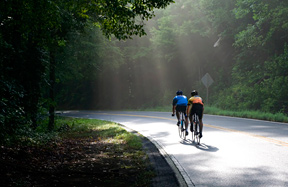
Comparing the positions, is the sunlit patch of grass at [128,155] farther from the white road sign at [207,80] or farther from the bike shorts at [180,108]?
the white road sign at [207,80]

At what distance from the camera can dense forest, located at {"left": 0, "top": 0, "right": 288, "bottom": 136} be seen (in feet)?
32.4

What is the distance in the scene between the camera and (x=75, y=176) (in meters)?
7.62

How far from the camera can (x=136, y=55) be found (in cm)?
4131

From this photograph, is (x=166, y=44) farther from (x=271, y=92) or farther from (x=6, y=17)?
(x=6, y=17)

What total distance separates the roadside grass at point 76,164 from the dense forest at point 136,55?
113 cm

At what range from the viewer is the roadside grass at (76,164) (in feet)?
23.1

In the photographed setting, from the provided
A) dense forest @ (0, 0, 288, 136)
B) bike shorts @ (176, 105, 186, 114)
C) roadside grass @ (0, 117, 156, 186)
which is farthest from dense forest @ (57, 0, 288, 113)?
roadside grass @ (0, 117, 156, 186)

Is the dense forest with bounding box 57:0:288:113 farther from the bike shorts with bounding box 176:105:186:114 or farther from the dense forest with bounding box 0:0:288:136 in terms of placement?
the bike shorts with bounding box 176:105:186:114

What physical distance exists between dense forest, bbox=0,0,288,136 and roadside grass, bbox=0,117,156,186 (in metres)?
1.13

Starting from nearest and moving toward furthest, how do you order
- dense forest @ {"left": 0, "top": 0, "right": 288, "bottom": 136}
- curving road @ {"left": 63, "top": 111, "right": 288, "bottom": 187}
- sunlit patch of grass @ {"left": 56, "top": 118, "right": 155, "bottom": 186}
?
curving road @ {"left": 63, "top": 111, "right": 288, "bottom": 187}, sunlit patch of grass @ {"left": 56, "top": 118, "right": 155, "bottom": 186}, dense forest @ {"left": 0, "top": 0, "right": 288, "bottom": 136}

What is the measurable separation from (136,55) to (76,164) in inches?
1300

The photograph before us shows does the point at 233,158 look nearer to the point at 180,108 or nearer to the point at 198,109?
the point at 198,109

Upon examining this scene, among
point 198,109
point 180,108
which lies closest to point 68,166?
point 198,109

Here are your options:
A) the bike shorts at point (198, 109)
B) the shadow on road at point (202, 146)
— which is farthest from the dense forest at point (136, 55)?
the shadow on road at point (202, 146)
